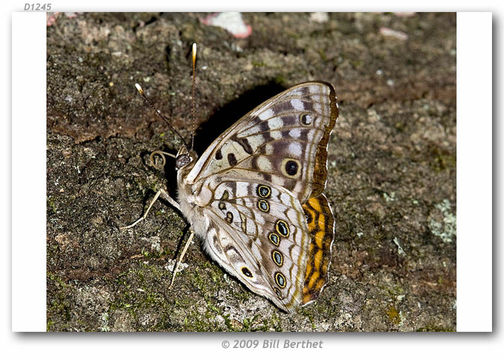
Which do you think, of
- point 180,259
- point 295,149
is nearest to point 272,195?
point 295,149

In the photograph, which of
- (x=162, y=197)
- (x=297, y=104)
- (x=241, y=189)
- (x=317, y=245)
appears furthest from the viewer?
(x=162, y=197)

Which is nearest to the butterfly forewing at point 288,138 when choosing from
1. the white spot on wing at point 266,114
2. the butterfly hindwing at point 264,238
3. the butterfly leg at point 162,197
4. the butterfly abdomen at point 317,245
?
the white spot on wing at point 266,114

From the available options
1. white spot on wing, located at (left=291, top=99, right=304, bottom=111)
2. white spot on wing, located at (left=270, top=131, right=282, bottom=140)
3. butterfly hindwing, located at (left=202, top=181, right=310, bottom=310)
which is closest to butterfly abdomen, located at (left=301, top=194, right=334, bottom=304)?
butterfly hindwing, located at (left=202, top=181, right=310, bottom=310)

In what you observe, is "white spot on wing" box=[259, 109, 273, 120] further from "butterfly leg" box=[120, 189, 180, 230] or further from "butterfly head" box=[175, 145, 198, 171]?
"butterfly leg" box=[120, 189, 180, 230]

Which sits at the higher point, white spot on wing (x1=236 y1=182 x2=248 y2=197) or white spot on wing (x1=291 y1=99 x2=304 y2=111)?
white spot on wing (x1=291 y1=99 x2=304 y2=111)

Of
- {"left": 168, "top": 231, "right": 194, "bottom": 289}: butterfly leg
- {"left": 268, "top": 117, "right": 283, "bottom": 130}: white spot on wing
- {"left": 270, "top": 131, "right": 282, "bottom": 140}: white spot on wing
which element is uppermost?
{"left": 268, "top": 117, "right": 283, "bottom": 130}: white spot on wing

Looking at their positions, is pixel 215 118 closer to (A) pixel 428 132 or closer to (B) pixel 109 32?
(B) pixel 109 32

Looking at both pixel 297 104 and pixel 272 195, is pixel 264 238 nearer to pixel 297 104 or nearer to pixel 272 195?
pixel 272 195
